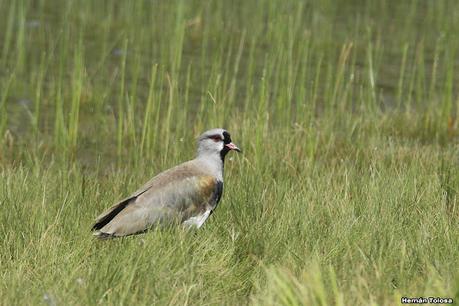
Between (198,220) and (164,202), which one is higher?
(164,202)

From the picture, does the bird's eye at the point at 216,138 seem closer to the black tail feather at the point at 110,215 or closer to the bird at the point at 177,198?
the bird at the point at 177,198

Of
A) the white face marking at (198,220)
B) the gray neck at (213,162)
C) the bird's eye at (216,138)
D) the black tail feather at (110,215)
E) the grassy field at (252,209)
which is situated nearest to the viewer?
the grassy field at (252,209)

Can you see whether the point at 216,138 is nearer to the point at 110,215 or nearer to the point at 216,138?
the point at 216,138

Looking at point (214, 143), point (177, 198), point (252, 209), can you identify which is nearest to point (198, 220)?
point (177, 198)

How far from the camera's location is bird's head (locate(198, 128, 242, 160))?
6297 mm

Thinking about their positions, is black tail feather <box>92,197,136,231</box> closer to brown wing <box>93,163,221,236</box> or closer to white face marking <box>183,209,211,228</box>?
brown wing <box>93,163,221,236</box>

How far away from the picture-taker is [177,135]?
7.68 m

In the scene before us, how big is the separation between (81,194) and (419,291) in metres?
2.53

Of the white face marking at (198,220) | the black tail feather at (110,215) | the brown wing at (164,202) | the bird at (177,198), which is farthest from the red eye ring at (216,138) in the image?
the black tail feather at (110,215)

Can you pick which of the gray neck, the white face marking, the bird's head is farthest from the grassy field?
the bird's head

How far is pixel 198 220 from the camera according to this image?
587 centimetres

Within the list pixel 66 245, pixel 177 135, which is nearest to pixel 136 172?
pixel 177 135

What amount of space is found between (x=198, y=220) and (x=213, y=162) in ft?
1.71

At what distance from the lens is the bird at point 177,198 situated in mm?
5484
